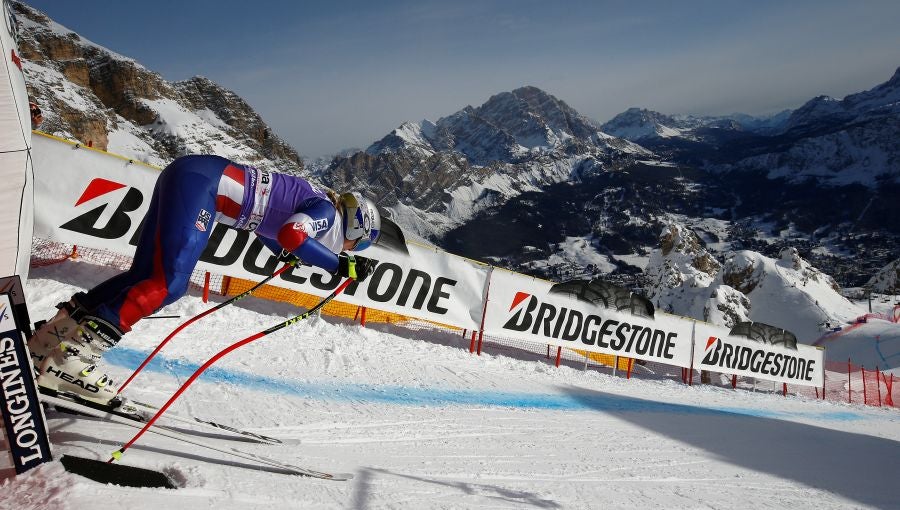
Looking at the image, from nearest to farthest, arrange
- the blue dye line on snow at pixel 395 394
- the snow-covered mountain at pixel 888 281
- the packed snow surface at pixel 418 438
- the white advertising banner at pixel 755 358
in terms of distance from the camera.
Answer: the packed snow surface at pixel 418 438 < the blue dye line on snow at pixel 395 394 < the white advertising banner at pixel 755 358 < the snow-covered mountain at pixel 888 281

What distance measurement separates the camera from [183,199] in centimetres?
319

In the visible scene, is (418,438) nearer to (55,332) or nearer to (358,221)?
(358,221)

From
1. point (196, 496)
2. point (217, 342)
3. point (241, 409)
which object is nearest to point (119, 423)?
point (196, 496)

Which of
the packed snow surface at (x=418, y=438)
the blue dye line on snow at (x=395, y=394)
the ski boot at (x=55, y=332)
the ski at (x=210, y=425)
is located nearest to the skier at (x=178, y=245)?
the ski boot at (x=55, y=332)

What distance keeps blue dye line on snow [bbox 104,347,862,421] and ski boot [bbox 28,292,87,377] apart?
2166 mm

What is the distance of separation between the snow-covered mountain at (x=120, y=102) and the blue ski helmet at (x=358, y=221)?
295 feet

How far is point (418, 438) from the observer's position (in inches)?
181

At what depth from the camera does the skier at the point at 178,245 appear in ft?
9.58

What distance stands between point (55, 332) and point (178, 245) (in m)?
0.82

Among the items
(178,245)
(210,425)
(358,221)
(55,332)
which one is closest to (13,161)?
(55,332)

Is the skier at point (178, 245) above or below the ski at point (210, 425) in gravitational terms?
above

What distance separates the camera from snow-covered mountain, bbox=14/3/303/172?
9056 centimetres

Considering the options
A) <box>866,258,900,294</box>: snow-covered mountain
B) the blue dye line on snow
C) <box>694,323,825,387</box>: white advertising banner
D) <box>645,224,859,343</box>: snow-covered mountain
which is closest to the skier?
the blue dye line on snow

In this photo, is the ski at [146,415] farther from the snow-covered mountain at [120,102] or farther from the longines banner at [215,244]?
the snow-covered mountain at [120,102]
